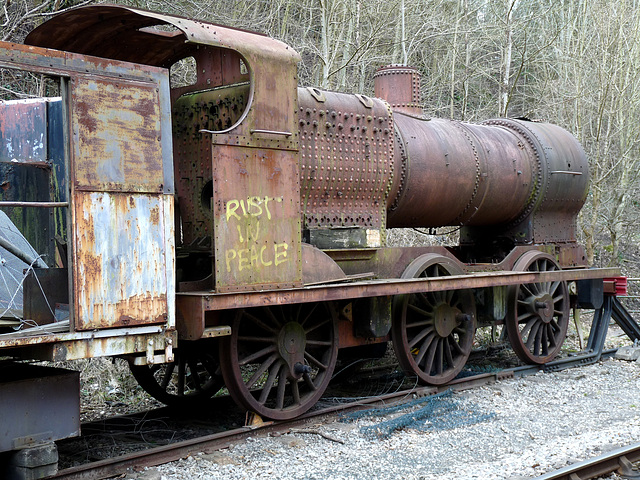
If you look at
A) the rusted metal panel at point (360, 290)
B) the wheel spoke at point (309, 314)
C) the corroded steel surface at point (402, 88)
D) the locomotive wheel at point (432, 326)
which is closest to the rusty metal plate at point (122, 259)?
the rusted metal panel at point (360, 290)

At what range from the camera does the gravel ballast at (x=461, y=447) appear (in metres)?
5.42

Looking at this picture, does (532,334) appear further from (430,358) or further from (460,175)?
(460,175)

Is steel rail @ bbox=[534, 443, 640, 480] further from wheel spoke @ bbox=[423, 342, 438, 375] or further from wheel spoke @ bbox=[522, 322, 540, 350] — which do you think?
wheel spoke @ bbox=[522, 322, 540, 350]

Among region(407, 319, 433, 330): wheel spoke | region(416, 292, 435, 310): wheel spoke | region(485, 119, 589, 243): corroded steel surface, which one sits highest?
region(485, 119, 589, 243): corroded steel surface

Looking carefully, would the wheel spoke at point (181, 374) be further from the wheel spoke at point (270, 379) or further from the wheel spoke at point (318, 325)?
the wheel spoke at point (318, 325)

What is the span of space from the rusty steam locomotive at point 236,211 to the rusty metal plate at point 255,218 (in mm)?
16

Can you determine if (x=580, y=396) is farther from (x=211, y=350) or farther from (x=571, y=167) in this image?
(x=211, y=350)

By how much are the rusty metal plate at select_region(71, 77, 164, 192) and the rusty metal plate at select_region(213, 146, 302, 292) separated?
0.63m

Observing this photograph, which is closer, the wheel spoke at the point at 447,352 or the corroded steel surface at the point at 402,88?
the wheel spoke at the point at 447,352

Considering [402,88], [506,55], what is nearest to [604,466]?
[402,88]

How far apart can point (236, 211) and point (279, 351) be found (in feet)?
5.22

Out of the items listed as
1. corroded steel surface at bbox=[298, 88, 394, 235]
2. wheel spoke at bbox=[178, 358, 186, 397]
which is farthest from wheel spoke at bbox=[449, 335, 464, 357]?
wheel spoke at bbox=[178, 358, 186, 397]

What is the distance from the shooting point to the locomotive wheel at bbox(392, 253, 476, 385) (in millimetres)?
7895

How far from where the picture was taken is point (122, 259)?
491cm
